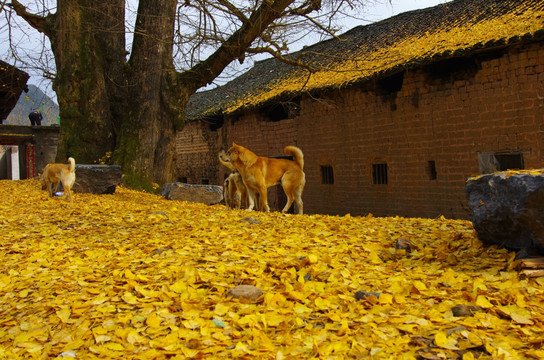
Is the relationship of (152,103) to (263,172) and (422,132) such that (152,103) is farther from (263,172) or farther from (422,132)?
(422,132)

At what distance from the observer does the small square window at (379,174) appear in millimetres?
12789

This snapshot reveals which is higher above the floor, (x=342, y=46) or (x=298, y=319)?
(x=342, y=46)

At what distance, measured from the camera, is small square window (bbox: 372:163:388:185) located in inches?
504

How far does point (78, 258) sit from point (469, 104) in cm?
911

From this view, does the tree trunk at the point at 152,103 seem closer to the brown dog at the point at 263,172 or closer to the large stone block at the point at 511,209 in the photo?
the brown dog at the point at 263,172

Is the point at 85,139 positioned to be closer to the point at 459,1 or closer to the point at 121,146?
the point at 121,146

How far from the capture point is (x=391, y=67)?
37.2 ft


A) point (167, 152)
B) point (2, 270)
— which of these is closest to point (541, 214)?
point (2, 270)

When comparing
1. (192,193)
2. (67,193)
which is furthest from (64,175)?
(192,193)

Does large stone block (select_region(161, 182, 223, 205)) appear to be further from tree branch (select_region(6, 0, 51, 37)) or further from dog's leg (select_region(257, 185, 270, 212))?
tree branch (select_region(6, 0, 51, 37))

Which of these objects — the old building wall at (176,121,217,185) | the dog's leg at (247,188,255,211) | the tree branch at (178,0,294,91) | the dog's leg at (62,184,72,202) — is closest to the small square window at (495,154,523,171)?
the dog's leg at (247,188,255,211)

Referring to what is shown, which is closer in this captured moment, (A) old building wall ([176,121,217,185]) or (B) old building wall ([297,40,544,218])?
(B) old building wall ([297,40,544,218])

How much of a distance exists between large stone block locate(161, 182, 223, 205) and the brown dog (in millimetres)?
2545

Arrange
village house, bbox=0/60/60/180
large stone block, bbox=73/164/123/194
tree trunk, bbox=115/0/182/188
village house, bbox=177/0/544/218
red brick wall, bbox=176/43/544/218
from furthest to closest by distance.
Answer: village house, bbox=0/60/60/180 < tree trunk, bbox=115/0/182/188 < large stone block, bbox=73/164/123/194 < village house, bbox=177/0/544/218 < red brick wall, bbox=176/43/544/218
